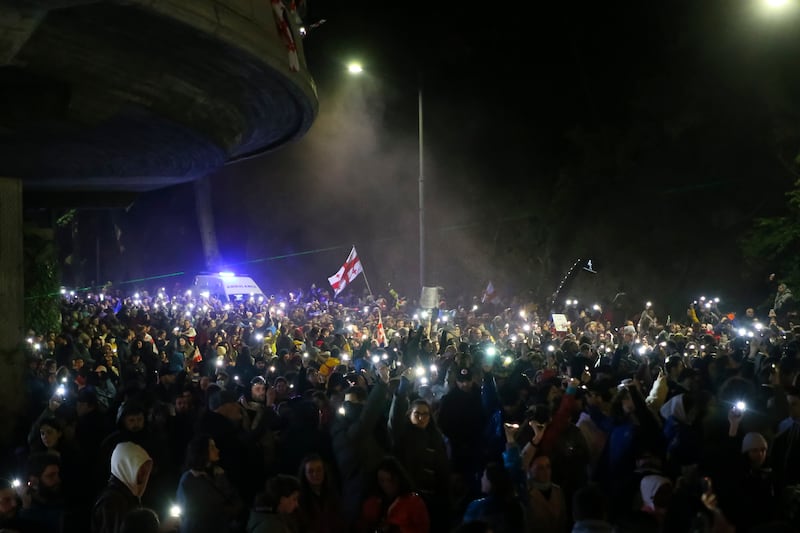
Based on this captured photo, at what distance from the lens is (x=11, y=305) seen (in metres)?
11.9

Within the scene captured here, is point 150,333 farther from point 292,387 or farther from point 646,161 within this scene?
Result: point 646,161

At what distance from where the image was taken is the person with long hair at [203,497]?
5172mm

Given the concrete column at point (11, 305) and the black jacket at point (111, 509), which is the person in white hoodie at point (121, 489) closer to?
A: the black jacket at point (111, 509)

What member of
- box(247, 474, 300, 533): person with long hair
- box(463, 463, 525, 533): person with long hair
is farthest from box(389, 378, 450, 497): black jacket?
box(247, 474, 300, 533): person with long hair

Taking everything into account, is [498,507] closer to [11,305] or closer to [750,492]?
[750,492]

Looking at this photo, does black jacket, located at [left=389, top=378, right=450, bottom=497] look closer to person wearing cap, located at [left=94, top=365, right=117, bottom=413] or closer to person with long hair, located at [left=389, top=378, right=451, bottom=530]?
person with long hair, located at [left=389, top=378, right=451, bottom=530]

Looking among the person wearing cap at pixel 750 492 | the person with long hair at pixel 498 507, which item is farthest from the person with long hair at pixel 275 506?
the person wearing cap at pixel 750 492

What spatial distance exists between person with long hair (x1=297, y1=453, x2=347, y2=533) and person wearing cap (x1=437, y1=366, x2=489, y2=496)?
243 cm

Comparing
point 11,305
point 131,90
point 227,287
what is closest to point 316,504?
point 131,90

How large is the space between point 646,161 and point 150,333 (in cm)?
2121

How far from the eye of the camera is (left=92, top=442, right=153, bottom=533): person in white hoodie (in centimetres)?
487

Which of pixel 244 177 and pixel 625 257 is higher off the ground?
pixel 244 177

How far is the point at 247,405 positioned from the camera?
336 inches

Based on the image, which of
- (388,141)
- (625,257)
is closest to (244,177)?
(388,141)
